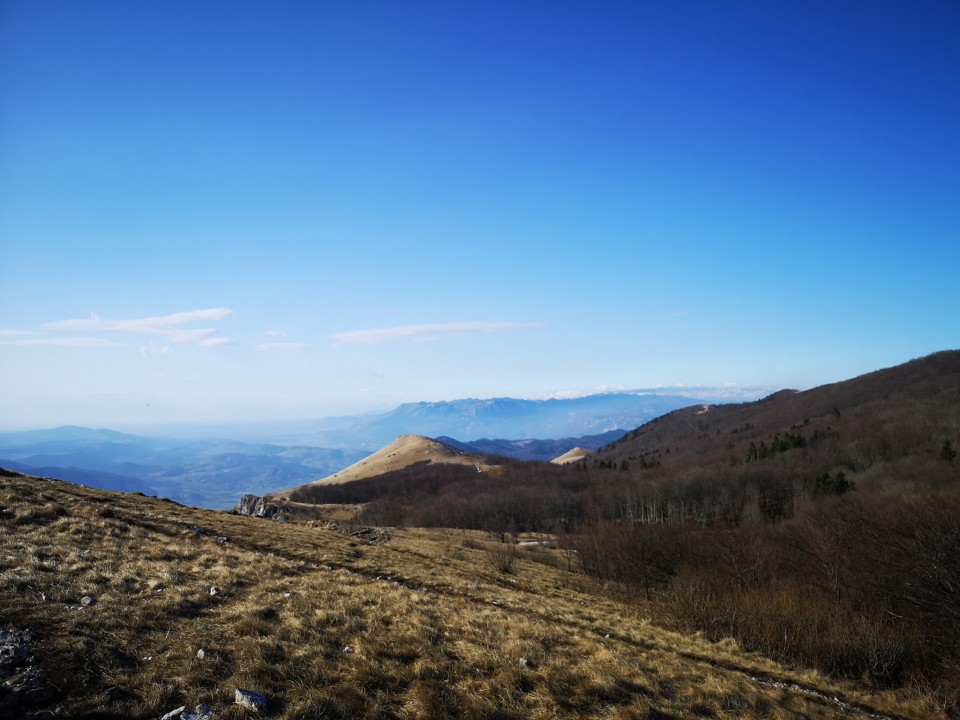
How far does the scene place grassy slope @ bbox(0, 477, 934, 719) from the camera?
935 cm

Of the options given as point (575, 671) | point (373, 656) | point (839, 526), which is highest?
point (373, 656)

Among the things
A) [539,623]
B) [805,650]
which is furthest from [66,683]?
[805,650]

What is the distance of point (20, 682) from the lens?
7.95 m

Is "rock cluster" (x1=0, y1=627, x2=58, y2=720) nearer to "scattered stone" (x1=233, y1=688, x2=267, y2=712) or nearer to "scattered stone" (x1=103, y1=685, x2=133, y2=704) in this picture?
"scattered stone" (x1=103, y1=685, x2=133, y2=704)

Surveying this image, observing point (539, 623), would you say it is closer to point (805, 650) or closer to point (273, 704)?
point (273, 704)

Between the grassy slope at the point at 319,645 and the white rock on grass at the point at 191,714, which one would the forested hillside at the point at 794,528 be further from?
the white rock on grass at the point at 191,714

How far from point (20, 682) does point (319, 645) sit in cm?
570

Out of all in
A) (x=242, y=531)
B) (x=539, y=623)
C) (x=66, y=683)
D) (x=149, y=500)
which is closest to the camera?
(x=66, y=683)

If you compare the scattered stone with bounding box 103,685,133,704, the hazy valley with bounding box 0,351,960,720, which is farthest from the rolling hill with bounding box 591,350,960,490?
the scattered stone with bounding box 103,685,133,704

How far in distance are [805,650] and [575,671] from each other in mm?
19451

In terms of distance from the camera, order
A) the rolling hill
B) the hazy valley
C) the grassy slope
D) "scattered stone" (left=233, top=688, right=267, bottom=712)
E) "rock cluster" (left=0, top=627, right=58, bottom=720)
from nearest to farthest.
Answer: "rock cluster" (left=0, top=627, right=58, bottom=720)
"scattered stone" (left=233, top=688, right=267, bottom=712)
the grassy slope
the hazy valley
the rolling hill

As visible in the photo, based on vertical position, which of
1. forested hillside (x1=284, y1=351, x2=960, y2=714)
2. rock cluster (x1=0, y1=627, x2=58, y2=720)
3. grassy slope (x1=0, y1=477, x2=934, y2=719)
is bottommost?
forested hillside (x1=284, y1=351, x2=960, y2=714)

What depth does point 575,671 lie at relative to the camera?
12.5 meters

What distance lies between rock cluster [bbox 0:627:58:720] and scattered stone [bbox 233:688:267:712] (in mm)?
2973
